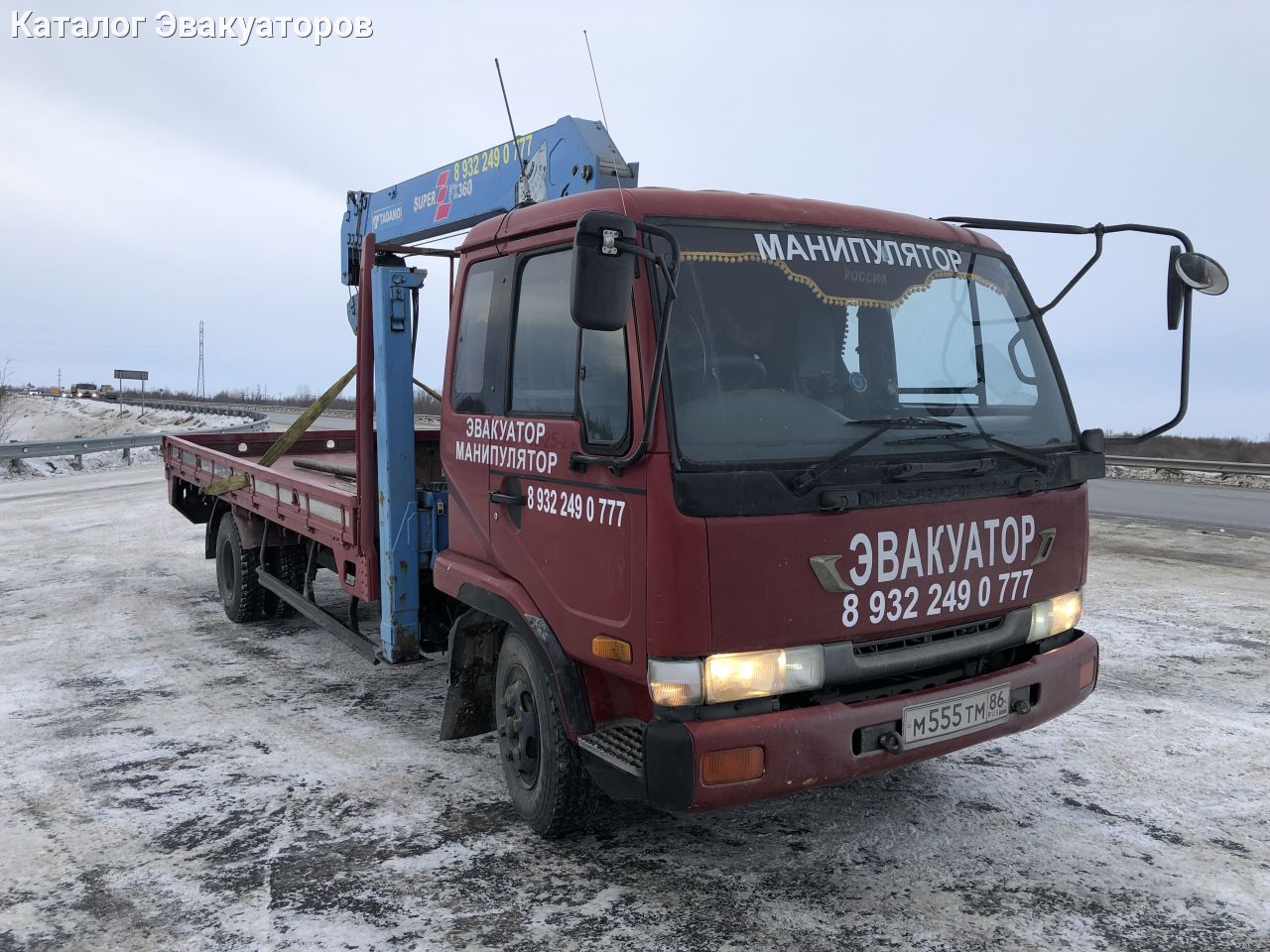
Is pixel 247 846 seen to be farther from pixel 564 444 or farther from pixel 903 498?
pixel 903 498

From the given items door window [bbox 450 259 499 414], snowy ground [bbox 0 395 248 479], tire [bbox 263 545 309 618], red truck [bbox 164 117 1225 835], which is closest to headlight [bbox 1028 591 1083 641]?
red truck [bbox 164 117 1225 835]

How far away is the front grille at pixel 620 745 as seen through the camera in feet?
10.0

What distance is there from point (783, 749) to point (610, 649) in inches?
24.3

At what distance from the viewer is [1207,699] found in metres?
5.29

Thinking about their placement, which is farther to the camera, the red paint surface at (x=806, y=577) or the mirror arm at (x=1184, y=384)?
→ the mirror arm at (x=1184, y=384)

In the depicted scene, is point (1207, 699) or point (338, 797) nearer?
point (338, 797)

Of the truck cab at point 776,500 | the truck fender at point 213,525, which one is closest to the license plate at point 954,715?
the truck cab at point 776,500

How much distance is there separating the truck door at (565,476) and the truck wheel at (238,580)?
3.92 metres

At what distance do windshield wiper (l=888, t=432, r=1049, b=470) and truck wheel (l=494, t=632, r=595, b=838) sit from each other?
156 cm

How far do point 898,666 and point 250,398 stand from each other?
63.5m

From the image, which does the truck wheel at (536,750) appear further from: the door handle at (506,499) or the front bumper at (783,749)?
the front bumper at (783,749)

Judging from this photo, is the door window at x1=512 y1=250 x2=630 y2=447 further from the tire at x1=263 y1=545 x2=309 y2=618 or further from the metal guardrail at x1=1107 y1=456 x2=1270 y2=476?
the metal guardrail at x1=1107 y1=456 x2=1270 y2=476

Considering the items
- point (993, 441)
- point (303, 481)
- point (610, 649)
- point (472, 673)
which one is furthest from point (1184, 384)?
point (303, 481)

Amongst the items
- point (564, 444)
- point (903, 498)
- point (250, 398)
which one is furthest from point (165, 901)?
point (250, 398)
